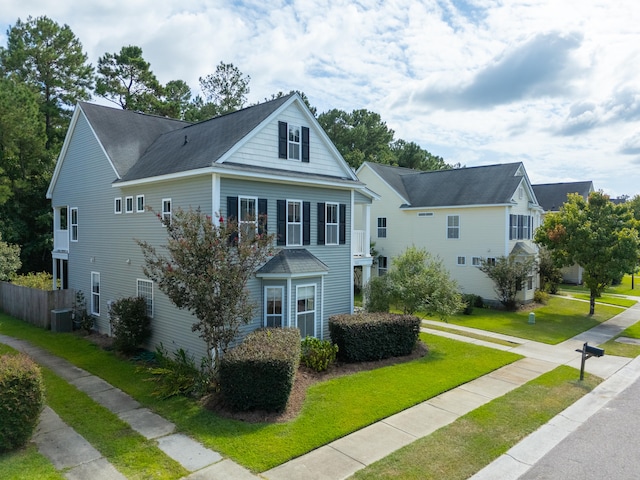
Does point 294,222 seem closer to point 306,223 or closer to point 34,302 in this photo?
point 306,223

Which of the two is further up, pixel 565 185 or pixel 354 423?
pixel 565 185

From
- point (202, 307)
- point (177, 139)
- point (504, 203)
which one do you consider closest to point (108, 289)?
point (177, 139)

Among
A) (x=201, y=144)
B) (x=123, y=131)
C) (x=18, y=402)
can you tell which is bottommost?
(x=18, y=402)

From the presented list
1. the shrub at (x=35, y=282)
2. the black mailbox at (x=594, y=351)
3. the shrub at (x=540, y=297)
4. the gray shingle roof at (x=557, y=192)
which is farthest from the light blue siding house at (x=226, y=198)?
the gray shingle roof at (x=557, y=192)

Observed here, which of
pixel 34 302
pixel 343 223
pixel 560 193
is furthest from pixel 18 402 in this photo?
pixel 560 193

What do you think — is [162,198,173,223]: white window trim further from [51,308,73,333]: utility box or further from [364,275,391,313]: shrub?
[51,308,73,333]: utility box

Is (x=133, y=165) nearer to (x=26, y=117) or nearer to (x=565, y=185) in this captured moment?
(x=26, y=117)

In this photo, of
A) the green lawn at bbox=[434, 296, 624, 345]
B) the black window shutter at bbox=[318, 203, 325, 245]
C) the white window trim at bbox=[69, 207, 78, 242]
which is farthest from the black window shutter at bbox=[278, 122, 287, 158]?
the green lawn at bbox=[434, 296, 624, 345]

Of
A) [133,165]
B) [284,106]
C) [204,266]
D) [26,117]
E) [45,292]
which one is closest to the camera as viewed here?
[204,266]
